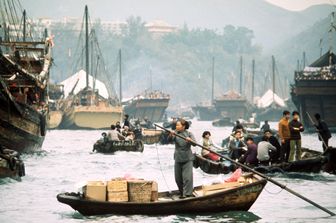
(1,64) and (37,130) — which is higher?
(1,64)

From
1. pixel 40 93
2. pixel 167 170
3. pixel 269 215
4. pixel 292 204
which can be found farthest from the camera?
pixel 40 93

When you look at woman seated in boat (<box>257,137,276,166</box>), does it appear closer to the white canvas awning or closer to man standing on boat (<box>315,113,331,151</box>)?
man standing on boat (<box>315,113,331,151</box>)

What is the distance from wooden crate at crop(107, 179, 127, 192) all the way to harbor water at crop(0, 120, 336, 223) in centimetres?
64

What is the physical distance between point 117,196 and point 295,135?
1031cm

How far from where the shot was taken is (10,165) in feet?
93.0

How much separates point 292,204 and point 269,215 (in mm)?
2432

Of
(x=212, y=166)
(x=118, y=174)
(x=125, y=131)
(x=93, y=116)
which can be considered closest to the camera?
(x=212, y=166)

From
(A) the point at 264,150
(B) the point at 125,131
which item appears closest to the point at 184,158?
(A) the point at 264,150

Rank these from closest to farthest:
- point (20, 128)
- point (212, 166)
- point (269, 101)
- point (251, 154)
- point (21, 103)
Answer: point (251, 154) → point (212, 166) → point (21, 103) → point (20, 128) → point (269, 101)

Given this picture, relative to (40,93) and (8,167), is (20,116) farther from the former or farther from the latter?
(8,167)

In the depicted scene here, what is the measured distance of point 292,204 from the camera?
25109mm

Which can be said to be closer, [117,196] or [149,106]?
[117,196]

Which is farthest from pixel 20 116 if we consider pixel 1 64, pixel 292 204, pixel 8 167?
pixel 292 204

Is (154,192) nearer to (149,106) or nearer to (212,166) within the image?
(212,166)
